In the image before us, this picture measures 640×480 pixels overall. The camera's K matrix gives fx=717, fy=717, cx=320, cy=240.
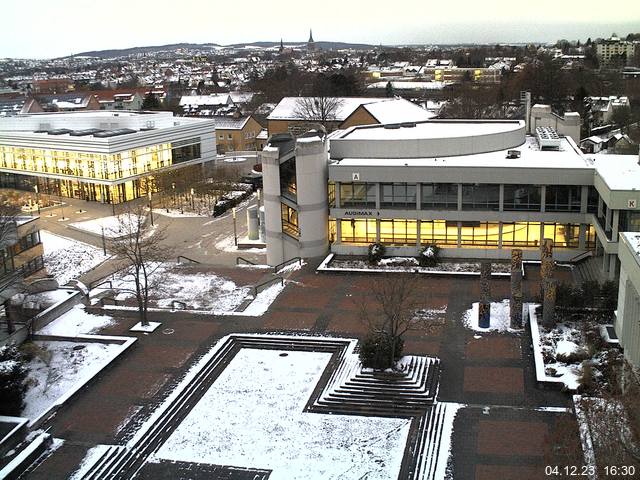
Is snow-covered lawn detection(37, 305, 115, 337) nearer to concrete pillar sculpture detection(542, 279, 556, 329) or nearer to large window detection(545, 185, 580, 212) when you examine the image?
concrete pillar sculpture detection(542, 279, 556, 329)

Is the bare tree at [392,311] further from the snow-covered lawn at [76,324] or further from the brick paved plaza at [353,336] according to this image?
the snow-covered lawn at [76,324]

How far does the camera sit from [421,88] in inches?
6038

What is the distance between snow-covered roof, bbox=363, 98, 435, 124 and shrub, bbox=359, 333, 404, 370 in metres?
54.6

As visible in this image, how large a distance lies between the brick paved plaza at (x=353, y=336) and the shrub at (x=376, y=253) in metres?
2.60

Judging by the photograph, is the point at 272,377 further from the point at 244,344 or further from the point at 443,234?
the point at 443,234

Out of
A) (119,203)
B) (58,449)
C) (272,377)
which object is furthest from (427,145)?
(119,203)

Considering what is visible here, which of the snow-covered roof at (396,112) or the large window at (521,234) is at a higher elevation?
the snow-covered roof at (396,112)

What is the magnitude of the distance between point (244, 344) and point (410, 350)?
733cm

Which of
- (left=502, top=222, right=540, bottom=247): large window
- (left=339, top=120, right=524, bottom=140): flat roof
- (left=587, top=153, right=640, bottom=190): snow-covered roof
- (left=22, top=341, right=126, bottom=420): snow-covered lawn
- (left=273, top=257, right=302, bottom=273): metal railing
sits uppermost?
(left=339, top=120, right=524, bottom=140): flat roof

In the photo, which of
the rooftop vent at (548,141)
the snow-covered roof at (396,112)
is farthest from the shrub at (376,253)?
the snow-covered roof at (396,112)

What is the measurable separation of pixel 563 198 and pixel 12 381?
29.7 metres

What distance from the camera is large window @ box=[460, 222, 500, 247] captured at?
41781 mm

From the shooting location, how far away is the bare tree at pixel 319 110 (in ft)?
289

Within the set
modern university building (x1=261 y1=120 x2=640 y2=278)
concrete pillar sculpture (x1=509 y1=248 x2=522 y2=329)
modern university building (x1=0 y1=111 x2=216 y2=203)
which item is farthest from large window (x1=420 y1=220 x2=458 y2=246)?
modern university building (x1=0 y1=111 x2=216 y2=203)
